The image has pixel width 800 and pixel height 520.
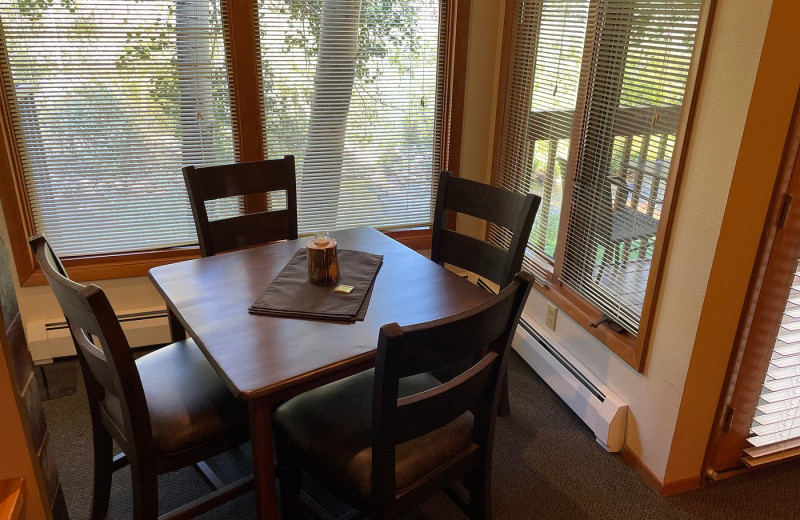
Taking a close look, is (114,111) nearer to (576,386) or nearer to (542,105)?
(542,105)

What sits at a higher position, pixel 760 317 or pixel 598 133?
pixel 598 133

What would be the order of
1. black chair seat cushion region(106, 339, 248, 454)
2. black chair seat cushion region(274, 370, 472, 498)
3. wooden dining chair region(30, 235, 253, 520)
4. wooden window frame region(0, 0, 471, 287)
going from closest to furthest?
wooden dining chair region(30, 235, 253, 520) → black chair seat cushion region(274, 370, 472, 498) → black chair seat cushion region(106, 339, 248, 454) → wooden window frame region(0, 0, 471, 287)

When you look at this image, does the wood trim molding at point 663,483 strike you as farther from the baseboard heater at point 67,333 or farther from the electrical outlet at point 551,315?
the baseboard heater at point 67,333

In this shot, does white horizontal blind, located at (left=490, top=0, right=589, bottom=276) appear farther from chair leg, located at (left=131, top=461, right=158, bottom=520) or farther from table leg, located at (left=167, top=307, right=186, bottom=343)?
chair leg, located at (left=131, top=461, right=158, bottom=520)

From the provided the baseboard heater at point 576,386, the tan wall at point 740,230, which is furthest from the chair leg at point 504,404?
the tan wall at point 740,230

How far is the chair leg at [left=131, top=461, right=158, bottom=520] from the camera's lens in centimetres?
162

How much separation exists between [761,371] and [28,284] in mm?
2949

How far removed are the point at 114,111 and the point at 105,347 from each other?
5.29 ft

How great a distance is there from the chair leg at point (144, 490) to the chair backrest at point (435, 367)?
24.1 inches

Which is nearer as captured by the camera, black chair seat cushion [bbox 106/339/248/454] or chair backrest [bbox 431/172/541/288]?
black chair seat cushion [bbox 106/339/248/454]

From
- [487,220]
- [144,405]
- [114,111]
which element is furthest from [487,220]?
[114,111]

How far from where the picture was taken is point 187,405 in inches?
68.2

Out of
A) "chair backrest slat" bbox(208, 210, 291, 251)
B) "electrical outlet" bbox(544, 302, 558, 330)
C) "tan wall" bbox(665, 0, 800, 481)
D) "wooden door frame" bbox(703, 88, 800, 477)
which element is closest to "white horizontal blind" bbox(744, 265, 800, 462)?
"wooden door frame" bbox(703, 88, 800, 477)

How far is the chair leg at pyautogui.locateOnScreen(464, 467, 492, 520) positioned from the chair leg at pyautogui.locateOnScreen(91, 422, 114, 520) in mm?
1087
